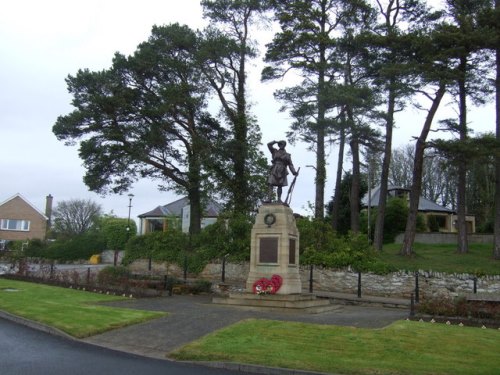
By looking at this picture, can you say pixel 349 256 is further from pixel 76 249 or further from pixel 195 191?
pixel 76 249

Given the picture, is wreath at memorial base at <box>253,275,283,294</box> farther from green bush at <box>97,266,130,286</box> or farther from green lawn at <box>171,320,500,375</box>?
green bush at <box>97,266,130,286</box>

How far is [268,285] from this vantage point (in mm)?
18312

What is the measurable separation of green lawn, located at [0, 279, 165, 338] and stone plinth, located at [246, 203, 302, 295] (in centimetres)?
507

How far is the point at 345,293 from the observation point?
23.0m

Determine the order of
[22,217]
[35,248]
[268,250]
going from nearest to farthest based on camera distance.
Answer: [268,250] → [35,248] → [22,217]

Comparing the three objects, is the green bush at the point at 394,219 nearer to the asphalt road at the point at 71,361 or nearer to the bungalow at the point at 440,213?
the bungalow at the point at 440,213

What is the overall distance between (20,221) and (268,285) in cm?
5891

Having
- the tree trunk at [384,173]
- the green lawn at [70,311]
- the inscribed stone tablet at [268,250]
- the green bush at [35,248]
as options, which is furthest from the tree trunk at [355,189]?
the green bush at [35,248]

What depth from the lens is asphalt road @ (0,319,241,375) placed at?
903cm

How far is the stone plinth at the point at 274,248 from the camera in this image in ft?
61.5

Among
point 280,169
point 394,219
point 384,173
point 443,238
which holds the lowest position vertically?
point 443,238

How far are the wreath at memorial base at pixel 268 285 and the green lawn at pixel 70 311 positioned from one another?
452 cm

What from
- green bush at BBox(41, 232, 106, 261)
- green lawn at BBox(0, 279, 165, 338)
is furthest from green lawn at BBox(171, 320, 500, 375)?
green bush at BBox(41, 232, 106, 261)

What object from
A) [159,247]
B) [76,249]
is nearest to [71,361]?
[159,247]
